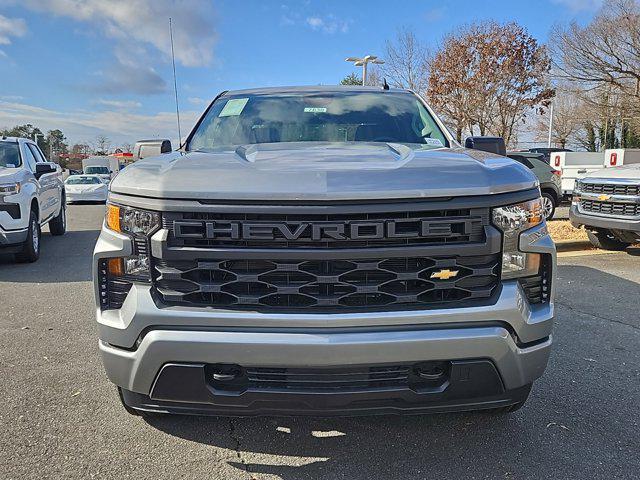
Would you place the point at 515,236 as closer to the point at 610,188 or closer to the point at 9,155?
the point at 610,188

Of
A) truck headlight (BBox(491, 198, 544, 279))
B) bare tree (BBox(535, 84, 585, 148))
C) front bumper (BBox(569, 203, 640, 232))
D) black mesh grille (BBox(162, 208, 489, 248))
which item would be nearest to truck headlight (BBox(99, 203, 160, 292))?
black mesh grille (BBox(162, 208, 489, 248))

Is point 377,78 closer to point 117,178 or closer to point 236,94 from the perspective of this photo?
point 236,94

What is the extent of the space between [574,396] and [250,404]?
213 centimetres

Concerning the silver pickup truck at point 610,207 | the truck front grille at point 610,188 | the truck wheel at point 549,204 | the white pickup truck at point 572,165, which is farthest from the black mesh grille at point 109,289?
the white pickup truck at point 572,165

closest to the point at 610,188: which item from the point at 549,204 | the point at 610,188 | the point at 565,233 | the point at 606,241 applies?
the point at 610,188

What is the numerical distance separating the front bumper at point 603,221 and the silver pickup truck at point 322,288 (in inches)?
240

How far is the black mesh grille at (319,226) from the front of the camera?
6.68 ft

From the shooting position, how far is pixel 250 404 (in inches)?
82.0

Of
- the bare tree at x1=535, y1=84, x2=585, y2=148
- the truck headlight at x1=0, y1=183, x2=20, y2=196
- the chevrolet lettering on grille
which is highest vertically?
the bare tree at x1=535, y1=84, x2=585, y2=148

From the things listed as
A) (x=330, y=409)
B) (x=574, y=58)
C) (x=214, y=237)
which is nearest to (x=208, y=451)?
(x=330, y=409)

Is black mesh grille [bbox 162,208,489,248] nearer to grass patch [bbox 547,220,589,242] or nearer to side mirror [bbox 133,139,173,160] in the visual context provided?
side mirror [bbox 133,139,173,160]

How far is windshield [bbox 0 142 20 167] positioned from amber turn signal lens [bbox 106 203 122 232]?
6.68m

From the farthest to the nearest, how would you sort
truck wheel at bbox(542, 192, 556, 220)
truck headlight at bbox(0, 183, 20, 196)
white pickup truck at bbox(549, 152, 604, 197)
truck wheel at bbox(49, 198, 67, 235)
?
white pickup truck at bbox(549, 152, 604, 197) < truck wheel at bbox(542, 192, 556, 220) < truck wheel at bbox(49, 198, 67, 235) < truck headlight at bbox(0, 183, 20, 196)

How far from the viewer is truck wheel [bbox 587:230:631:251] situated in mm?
8289
